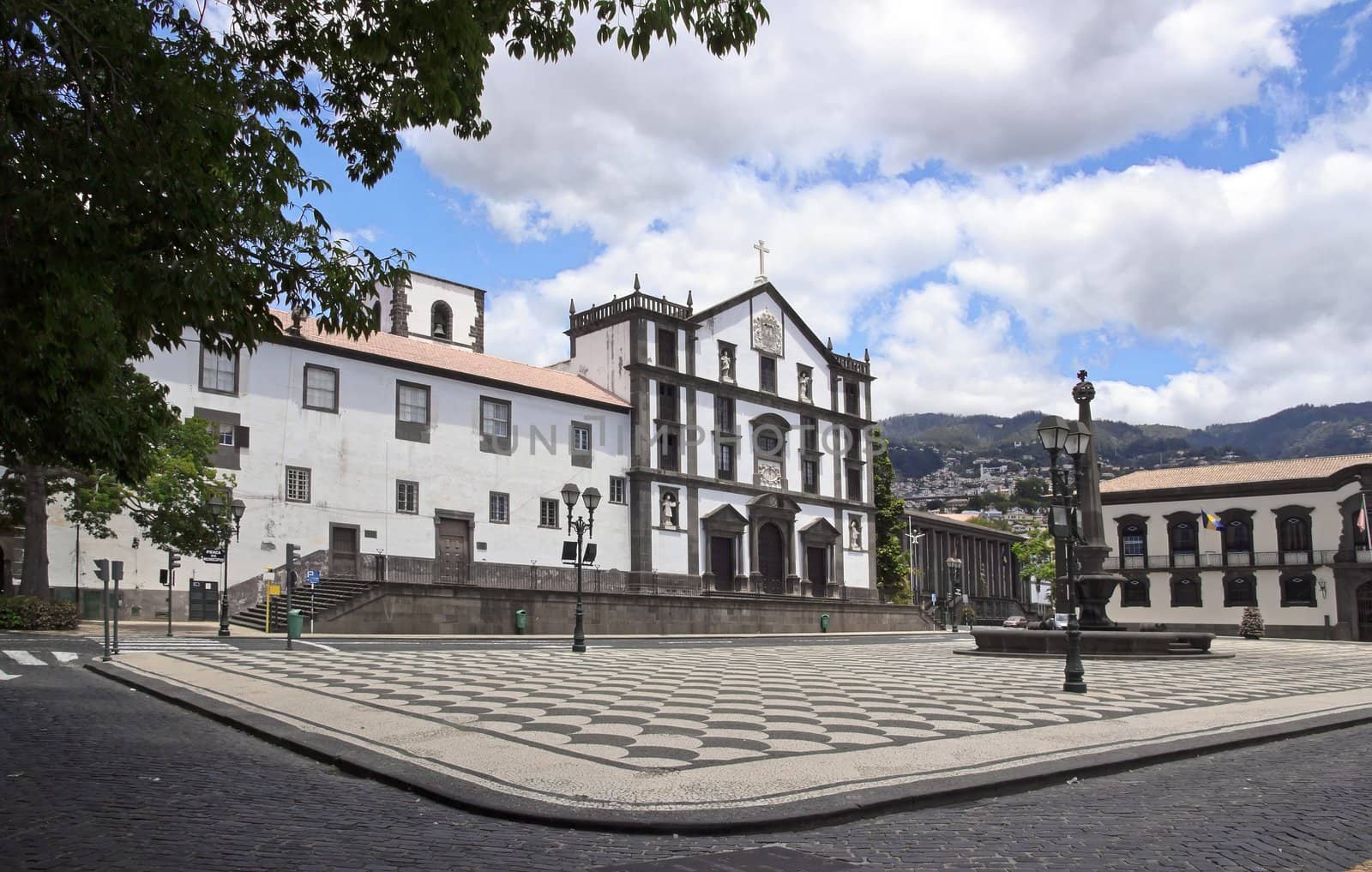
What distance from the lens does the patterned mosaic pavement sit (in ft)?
32.8

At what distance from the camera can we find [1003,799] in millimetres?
7746

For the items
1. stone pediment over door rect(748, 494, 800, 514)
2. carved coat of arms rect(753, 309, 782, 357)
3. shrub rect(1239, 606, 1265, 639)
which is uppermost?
carved coat of arms rect(753, 309, 782, 357)

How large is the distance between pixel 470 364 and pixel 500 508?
5984 mm

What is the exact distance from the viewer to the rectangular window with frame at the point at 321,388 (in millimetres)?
37938

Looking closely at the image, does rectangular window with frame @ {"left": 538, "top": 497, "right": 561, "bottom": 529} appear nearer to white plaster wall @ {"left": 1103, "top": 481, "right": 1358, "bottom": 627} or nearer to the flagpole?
white plaster wall @ {"left": 1103, "top": 481, "right": 1358, "bottom": 627}

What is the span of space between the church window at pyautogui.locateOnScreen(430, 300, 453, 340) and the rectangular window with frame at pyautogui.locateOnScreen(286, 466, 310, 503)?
19345mm

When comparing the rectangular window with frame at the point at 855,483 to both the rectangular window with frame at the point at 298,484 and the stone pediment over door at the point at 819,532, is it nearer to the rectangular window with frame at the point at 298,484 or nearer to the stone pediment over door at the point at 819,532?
the stone pediment over door at the point at 819,532

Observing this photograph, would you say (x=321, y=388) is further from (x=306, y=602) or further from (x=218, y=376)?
(x=306, y=602)

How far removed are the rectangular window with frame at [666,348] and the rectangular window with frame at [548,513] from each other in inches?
348

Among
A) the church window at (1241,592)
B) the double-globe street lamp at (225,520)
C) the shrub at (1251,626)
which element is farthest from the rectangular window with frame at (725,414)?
the church window at (1241,592)

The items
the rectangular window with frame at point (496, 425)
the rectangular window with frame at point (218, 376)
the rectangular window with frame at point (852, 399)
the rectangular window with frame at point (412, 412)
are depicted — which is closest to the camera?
the rectangular window with frame at point (218, 376)

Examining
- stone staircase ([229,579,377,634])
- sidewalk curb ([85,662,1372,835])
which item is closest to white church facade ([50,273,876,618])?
stone staircase ([229,579,377,634])

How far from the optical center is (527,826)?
6719mm

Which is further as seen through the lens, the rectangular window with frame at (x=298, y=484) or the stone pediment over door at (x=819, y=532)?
the stone pediment over door at (x=819, y=532)
